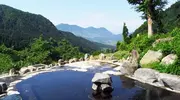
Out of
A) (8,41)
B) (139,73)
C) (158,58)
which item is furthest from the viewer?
(8,41)

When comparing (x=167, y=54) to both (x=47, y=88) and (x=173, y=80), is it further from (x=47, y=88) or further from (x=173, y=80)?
(x=47, y=88)

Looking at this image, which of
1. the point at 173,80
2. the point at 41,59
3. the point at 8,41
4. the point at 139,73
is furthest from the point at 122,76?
the point at 8,41

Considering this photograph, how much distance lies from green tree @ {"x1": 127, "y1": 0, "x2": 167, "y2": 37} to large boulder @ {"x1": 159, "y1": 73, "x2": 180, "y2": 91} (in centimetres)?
1522

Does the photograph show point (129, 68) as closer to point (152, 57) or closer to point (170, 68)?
point (152, 57)

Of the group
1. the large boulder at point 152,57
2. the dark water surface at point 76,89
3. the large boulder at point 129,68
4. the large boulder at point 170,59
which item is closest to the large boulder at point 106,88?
the dark water surface at point 76,89

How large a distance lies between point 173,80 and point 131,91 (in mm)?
2816

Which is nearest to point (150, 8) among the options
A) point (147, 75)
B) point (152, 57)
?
point (152, 57)

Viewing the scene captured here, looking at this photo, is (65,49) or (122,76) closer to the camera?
(122,76)

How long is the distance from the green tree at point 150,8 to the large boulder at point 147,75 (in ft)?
41.4

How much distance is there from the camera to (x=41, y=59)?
119 feet

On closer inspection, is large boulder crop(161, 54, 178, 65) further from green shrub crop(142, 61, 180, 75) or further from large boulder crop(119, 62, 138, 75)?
large boulder crop(119, 62, 138, 75)

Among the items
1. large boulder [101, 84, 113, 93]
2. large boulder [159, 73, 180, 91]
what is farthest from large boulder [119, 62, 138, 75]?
large boulder [101, 84, 113, 93]

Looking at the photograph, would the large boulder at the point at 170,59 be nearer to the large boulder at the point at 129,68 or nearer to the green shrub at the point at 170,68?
the green shrub at the point at 170,68

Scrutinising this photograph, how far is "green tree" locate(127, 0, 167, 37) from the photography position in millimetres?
31545
